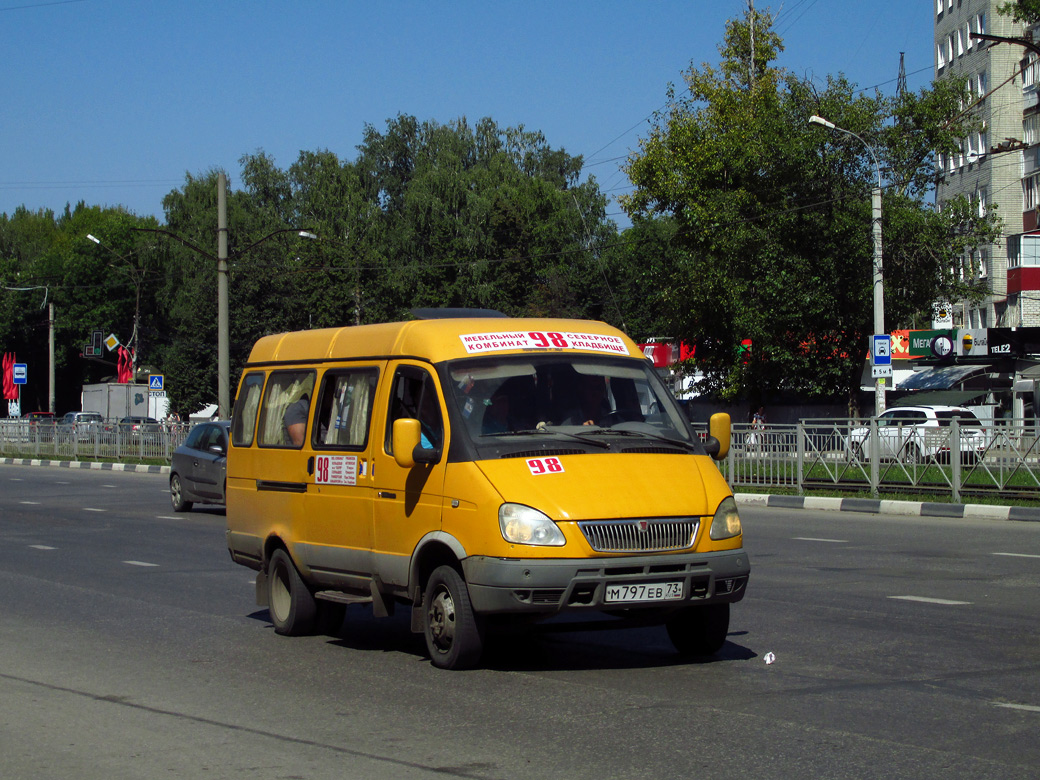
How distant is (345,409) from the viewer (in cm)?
877

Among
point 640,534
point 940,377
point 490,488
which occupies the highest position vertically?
point 940,377

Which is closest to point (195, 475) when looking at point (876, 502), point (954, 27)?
point (876, 502)

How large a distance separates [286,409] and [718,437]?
10.5 ft

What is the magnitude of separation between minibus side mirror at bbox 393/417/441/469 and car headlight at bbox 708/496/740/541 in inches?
65.2

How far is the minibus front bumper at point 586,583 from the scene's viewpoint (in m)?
7.04

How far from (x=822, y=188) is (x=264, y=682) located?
104ft

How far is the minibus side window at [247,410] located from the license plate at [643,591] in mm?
3885

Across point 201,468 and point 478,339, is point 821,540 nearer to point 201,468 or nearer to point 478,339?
point 478,339

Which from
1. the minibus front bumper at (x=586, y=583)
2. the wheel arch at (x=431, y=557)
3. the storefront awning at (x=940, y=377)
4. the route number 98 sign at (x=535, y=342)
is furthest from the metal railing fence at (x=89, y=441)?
the minibus front bumper at (x=586, y=583)

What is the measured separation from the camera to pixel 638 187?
1710 inches

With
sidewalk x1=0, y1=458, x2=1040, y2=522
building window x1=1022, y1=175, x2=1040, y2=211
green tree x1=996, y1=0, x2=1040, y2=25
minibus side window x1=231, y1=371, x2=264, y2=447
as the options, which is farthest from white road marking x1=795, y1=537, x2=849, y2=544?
building window x1=1022, y1=175, x2=1040, y2=211

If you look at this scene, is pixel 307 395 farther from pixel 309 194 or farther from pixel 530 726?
pixel 309 194

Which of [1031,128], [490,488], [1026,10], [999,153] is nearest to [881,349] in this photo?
[1026,10]

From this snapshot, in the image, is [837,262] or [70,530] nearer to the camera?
[70,530]
